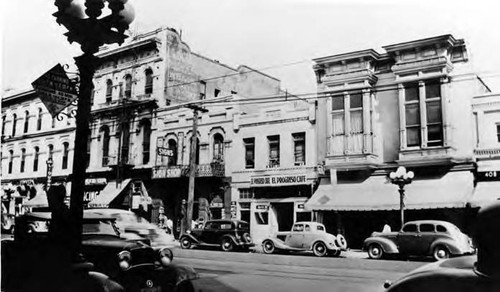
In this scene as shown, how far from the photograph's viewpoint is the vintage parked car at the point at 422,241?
204cm

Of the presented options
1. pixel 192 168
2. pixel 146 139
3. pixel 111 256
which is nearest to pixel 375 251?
pixel 192 168

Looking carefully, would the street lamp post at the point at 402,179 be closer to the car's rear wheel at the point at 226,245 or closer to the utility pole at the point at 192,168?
the car's rear wheel at the point at 226,245

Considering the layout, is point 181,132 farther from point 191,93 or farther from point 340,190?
point 340,190

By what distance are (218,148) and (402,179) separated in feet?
3.85

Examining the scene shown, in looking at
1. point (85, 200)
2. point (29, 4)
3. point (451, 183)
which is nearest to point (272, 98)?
point (451, 183)

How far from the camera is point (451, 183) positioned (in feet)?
7.28

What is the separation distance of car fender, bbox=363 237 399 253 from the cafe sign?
0.51 metres

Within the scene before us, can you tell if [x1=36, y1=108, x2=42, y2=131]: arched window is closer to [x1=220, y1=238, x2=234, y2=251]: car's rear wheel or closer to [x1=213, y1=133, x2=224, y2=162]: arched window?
[x1=213, y1=133, x2=224, y2=162]: arched window

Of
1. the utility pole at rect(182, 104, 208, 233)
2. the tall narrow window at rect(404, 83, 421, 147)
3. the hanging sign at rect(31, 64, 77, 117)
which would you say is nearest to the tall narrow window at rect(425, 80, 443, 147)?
the tall narrow window at rect(404, 83, 421, 147)

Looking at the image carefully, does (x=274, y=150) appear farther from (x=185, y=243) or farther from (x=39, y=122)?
(x=39, y=122)

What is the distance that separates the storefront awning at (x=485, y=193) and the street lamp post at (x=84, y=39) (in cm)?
218

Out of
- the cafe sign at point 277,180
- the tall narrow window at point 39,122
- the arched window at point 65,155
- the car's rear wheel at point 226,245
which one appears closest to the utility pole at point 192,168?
the car's rear wheel at point 226,245

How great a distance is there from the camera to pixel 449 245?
6.76ft

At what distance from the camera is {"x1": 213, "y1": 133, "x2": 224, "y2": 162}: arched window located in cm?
300
